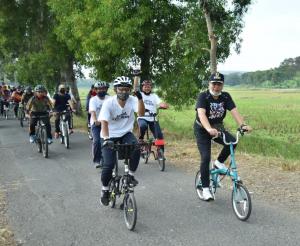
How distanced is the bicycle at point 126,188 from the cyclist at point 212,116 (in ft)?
4.01

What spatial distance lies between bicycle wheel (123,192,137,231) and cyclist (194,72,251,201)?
1.52m

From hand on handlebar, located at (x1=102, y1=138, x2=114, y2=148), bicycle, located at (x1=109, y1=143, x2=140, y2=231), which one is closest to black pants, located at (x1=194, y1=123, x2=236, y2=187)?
bicycle, located at (x1=109, y1=143, x2=140, y2=231)

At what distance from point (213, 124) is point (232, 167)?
85 cm

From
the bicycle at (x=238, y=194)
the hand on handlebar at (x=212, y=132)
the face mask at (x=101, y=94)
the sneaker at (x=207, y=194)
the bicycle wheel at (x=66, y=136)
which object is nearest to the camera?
the bicycle at (x=238, y=194)

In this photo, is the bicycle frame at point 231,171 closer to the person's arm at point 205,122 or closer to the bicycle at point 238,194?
the bicycle at point 238,194

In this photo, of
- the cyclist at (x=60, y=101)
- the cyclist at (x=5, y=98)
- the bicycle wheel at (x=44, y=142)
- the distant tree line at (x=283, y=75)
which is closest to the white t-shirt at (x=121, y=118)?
the bicycle wheel at (x=44, y=142)

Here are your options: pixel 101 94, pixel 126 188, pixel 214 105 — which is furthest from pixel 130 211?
pixel 101 94

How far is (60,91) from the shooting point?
633 inches

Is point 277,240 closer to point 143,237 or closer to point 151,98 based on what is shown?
point 143,237

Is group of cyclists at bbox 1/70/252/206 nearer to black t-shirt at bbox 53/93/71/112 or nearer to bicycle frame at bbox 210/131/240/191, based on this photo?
bicycle frame at bbox 210/131/240/191

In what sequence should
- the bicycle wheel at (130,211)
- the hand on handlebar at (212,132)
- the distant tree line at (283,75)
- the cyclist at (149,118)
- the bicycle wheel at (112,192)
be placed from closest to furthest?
the bicycle wheel at (130,211) → the hand on handlebar at (212,132) → the bicycle wheel at (112,192) → the cyclist at (149,118) → the distant tree line at (283,75)

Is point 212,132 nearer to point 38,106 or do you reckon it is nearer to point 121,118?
point 121,118

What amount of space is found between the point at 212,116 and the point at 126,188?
1.84m

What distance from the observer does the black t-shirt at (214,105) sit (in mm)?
7438
